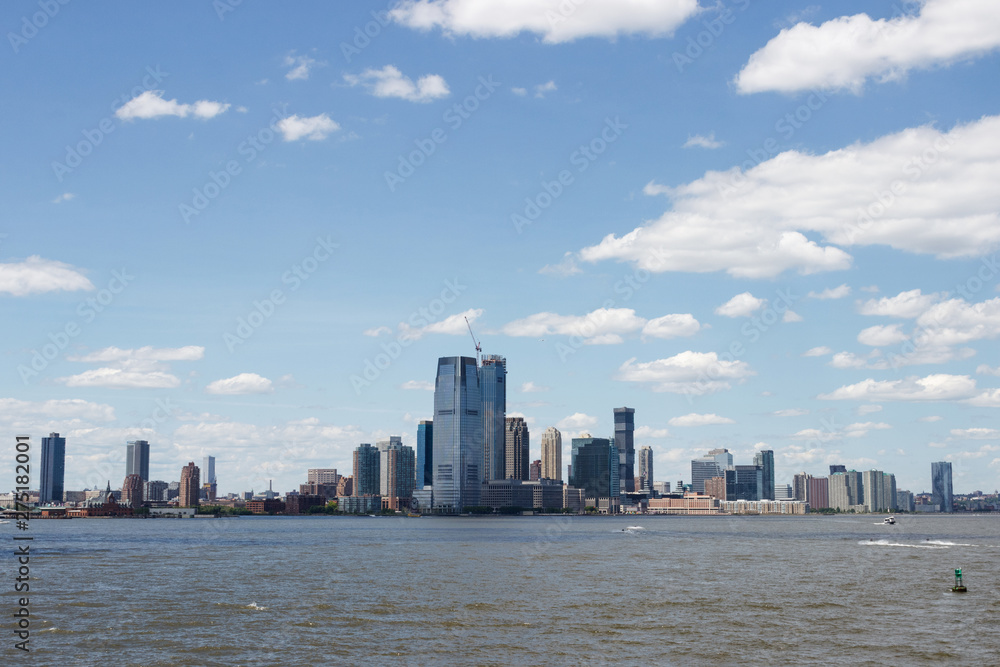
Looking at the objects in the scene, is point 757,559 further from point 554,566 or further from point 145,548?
point 145,548

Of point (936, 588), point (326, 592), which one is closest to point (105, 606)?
point (326, 592)

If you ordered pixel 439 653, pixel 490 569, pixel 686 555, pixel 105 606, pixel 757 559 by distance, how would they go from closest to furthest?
1. pixel 439 653
2. pixel 105 606
3. pixel 490 569
4. pixel 757 559
5. pixel 686 555

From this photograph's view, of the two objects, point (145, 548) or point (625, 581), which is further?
point (145, 548)

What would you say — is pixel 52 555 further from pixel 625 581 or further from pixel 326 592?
pixel 625 581

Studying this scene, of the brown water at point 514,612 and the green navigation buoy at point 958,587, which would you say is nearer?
the brown water at point 514,612

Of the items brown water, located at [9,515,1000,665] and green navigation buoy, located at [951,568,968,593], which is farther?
green navigation buoy, located at [951,568,968,593]

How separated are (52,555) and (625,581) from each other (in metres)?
102

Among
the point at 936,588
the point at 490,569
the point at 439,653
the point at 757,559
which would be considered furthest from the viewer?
the point at 757,559

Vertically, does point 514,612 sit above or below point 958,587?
above

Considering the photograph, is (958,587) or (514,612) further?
(958,587)

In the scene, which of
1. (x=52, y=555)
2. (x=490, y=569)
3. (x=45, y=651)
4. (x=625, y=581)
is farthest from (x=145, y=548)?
(x=45, y=651)

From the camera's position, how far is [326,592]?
91.2 m

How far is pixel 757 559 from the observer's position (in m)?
139

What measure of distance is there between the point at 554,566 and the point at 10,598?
63.7m
